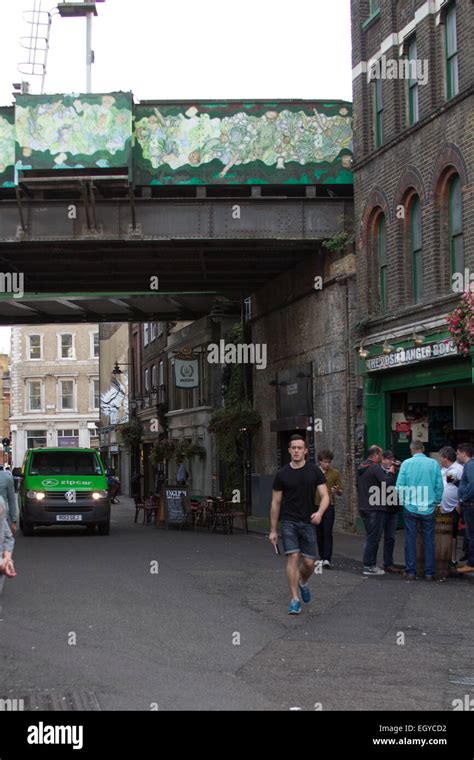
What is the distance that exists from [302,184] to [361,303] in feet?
10.9

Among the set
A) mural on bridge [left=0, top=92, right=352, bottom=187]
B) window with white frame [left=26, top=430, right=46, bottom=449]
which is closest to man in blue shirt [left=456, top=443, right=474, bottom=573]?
mural on bridge [left=0, top=92, right=352, bottom=187]

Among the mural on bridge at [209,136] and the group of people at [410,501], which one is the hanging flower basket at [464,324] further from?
the mural on bridge at [209,136]

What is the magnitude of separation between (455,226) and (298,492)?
10.1 meters

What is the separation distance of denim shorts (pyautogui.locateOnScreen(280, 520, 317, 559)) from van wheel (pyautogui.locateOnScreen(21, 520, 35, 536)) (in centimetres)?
1320

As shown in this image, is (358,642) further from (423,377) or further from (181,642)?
(423,377)

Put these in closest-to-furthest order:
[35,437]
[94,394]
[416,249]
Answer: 1. [416,249]
2. [94,394]
3. [35,437]

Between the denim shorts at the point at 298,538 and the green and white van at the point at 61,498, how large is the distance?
12631 millimetres

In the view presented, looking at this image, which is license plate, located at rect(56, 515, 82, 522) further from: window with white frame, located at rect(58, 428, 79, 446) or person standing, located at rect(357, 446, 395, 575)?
window with white frame, located at rect(58, 428, 79, 446)

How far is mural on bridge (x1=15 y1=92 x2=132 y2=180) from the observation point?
80.2 feet

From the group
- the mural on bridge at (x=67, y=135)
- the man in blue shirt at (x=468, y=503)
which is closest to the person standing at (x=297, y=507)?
the man in blue shirt at (x=468, y=503)

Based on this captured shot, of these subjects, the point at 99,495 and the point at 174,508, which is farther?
the point at 174,508

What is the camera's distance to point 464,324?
55.1ft

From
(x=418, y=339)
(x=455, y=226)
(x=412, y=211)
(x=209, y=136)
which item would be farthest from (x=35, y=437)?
(x=455, y=226)

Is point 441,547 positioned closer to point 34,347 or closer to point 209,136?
point 209,136
